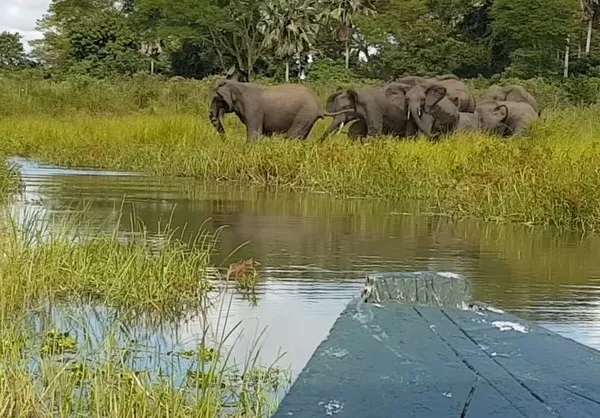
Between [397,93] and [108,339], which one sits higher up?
[397,93]

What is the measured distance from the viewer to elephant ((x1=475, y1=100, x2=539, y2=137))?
20188 millimetres

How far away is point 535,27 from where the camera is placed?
42938 mm

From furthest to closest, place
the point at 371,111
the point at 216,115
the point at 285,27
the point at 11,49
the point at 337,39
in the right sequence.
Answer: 1. the point at 11,49
2. the point at 337,39
3. the point at 285,27
4. the point at 371,111
5. the point at 216,115

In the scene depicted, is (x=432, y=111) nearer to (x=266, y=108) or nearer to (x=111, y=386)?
(x=266, y=108)

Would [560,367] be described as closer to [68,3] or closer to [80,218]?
[80,218]

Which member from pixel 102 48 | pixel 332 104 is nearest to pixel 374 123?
pixel 332 104

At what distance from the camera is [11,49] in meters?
59.9

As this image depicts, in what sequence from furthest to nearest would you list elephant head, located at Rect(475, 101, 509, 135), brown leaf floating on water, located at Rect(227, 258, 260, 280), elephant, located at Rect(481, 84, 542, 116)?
elephant, located at Rect(481, 84, 542, 116) → elephant head, located at Rect(475, 101, 509, 135) → brown leaf floating on water, located at Rect(227, 258, 260, 280)

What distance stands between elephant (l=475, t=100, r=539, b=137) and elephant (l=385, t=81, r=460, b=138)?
3.45ft

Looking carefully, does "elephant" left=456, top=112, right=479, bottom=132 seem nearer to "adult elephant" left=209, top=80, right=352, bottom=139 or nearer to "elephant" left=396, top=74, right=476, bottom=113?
"elephant" left=396, top=74, right=476, bottom=113

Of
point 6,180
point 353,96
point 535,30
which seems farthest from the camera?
point 535,30

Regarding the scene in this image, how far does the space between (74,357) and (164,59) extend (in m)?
48.6

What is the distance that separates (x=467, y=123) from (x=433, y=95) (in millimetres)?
898

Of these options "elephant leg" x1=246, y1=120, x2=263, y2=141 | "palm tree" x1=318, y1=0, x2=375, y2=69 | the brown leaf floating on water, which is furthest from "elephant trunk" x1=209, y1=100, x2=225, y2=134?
"palm tree" x1=318, y1=0, x2=375, y2=69
